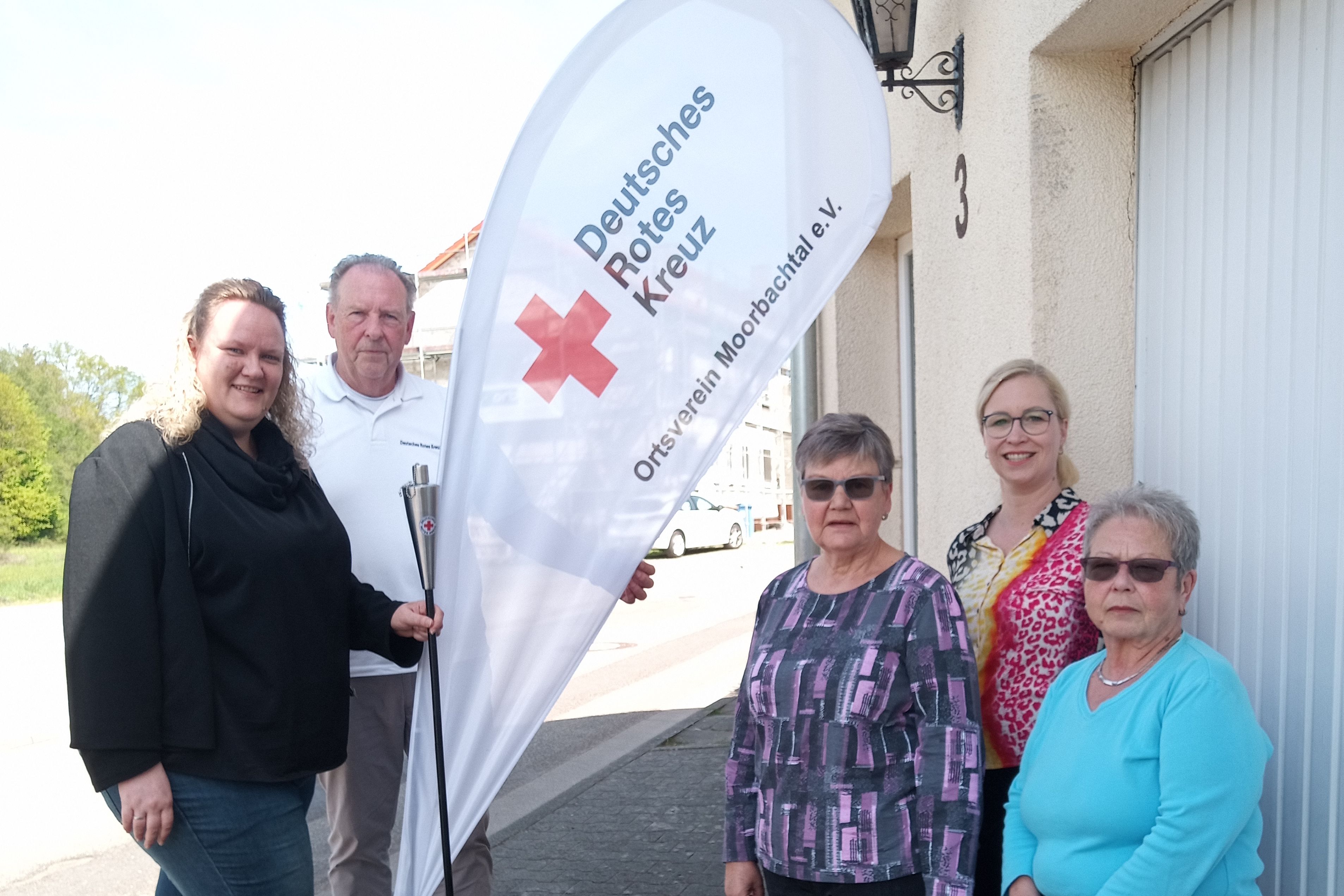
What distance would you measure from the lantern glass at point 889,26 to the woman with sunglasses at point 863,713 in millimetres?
2292

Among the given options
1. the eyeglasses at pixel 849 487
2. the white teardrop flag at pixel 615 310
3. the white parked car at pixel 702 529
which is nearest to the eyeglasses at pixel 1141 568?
the eyeglasses at pixel 849 487

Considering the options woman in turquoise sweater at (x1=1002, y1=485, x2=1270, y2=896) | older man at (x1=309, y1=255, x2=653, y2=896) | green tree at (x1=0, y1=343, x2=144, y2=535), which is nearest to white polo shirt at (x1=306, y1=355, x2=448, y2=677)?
older man at (x1=309, y1=255, x2=653, y2=896)

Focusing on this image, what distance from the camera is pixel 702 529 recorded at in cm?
2614

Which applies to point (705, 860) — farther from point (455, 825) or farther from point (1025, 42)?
point (1025, 42)

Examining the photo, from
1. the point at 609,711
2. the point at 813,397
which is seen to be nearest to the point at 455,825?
the point at 813,397

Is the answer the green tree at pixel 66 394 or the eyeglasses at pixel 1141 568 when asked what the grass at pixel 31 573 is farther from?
the eyeglasses at pixel 1141 568

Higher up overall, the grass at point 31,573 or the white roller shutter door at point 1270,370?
the white roller shutter door at point 1270,370

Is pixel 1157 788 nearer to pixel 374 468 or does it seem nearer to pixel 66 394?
pixel 374 468

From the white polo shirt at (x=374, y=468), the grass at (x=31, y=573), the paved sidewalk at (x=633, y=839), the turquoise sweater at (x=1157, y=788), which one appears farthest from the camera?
the grass at (x=31, y=573)

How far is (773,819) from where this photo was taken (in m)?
2.31

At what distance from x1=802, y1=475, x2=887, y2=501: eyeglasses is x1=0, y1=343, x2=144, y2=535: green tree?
31687mm

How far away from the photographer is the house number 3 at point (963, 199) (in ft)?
13.5

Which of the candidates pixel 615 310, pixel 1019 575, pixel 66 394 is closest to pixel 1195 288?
pixel 1019 575

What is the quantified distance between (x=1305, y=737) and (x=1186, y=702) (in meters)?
0.78
